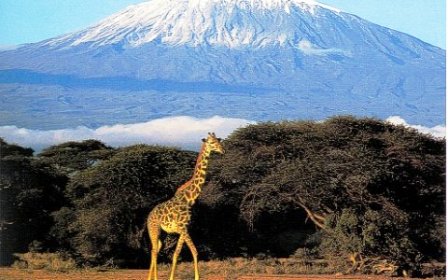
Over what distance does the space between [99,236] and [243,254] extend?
1984 millimetres

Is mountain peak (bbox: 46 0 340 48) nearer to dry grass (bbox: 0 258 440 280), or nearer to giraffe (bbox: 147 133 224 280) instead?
giraffe (bbox: 147 133 224 280)

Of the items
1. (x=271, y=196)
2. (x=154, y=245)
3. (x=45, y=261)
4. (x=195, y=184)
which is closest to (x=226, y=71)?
Answer: (x=195, y=184)

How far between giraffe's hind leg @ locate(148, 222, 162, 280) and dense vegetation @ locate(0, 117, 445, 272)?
1.64 metres

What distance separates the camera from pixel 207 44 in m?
16.0

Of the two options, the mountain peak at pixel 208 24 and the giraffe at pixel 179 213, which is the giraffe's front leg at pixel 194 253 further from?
the mountain peak at pixel 208 24

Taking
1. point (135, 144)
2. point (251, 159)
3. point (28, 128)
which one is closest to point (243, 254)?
point (251, 159)

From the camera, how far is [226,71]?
15492 mm

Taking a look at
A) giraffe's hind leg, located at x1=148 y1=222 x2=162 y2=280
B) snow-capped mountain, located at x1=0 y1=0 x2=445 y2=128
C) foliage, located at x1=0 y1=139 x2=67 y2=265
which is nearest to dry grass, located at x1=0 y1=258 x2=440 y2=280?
giraffe's hind leg, located at x1=148 y1=222 x2=162 y2=280

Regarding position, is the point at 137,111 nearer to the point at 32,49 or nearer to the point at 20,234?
the point at 32,49

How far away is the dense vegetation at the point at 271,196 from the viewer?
16188mm

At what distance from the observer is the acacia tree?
647 inches

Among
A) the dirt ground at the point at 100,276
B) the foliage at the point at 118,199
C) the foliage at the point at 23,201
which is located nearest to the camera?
the dirt ground at the point at 100,276

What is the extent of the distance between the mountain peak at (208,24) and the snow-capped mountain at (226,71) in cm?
2

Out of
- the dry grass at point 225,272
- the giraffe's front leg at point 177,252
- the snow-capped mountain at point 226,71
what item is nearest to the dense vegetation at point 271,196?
the dry grass at point 225,272
